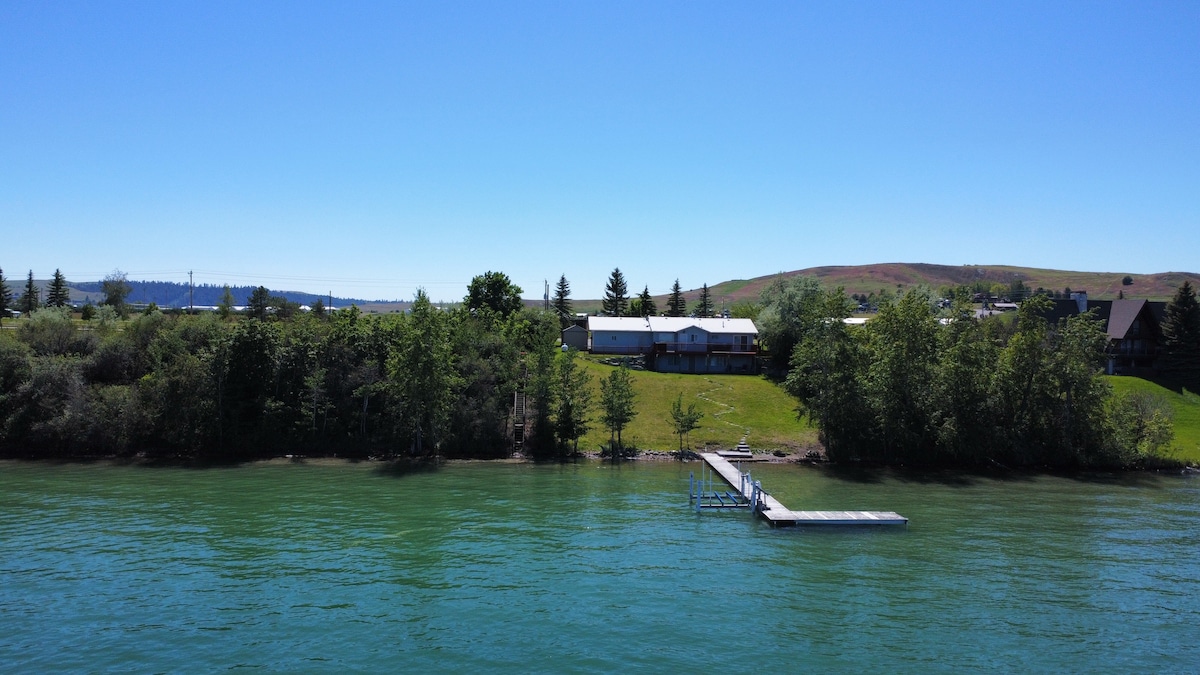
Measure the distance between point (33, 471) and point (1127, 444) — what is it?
83.4 m

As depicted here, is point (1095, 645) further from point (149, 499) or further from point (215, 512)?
point (149, 499)

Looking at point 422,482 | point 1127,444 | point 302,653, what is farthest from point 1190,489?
point 302,653

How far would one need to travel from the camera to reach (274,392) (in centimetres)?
6297

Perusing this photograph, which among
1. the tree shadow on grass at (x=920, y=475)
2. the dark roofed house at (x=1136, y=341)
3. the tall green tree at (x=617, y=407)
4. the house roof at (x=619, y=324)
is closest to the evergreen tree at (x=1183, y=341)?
the dark roofed house at (x=1136, y=341)

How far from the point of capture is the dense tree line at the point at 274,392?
196 ft

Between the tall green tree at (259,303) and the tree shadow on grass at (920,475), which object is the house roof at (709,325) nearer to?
the tree shadow on grass at (920,475)

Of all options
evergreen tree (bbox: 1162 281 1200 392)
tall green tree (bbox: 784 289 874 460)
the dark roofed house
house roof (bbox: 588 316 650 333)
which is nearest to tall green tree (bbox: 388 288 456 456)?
tall green tree (bbox: 784 289 874 460)

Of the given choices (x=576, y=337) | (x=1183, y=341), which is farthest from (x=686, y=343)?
(x=1183, y=341)

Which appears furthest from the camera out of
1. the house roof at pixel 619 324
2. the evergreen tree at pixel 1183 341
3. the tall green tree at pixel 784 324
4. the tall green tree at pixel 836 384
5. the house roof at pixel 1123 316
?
the house roof at pixel 619 324

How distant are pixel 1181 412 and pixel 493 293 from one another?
3134 inches

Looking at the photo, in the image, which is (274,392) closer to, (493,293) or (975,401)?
(493,293)

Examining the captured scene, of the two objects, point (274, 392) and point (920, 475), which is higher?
point (274, 392)

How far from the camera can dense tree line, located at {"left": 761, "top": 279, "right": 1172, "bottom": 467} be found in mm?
59625

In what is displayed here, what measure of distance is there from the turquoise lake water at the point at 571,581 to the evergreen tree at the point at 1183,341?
4015 cm
